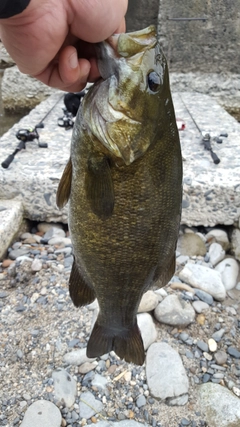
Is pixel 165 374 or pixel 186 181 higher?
pixel 186 181

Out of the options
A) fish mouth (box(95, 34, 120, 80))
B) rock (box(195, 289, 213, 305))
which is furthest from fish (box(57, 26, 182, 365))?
rock (box(195, 289, 213, 305))

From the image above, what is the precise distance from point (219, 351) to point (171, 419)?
593mm

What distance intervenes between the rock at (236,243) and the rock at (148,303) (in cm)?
113

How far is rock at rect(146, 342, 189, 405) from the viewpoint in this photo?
231 centimetres

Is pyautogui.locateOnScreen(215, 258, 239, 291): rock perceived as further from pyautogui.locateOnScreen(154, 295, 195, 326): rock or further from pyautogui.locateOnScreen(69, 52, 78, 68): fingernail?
pyautogui.locateOnScreen(69, 52, 78, 68): fingernail

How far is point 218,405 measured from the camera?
2.27m

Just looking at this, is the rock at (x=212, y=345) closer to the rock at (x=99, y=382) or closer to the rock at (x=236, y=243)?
the rock at (x=99, y=382)

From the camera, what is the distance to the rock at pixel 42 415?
6.86ft

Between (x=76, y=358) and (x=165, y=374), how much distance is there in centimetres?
55

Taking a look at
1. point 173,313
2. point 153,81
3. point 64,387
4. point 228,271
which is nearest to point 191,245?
point 228,271

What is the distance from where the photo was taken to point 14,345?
2.55 meters

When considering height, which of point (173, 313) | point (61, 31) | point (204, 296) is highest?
point (61, 31)

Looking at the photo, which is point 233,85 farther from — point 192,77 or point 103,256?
point 103,256

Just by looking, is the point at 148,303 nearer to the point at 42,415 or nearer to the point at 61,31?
the point at 42,415
